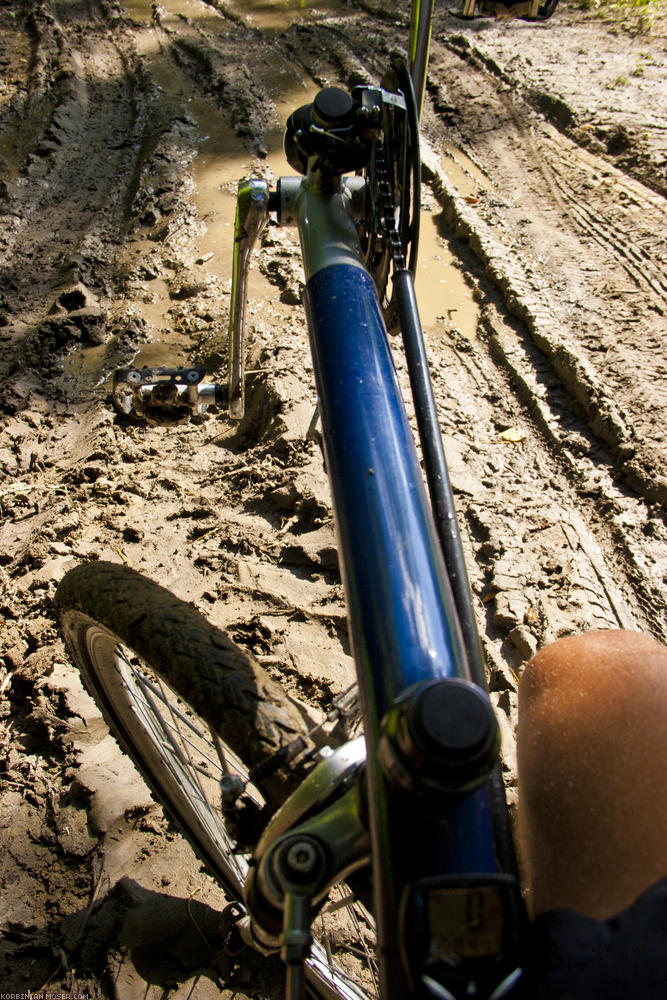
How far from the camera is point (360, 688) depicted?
82 centimetres

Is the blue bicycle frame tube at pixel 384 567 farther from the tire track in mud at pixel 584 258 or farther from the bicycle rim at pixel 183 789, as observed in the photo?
the tire track in mud at pixel 584 258

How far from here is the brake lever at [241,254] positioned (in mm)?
1743

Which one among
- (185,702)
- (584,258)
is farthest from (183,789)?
(584,258)

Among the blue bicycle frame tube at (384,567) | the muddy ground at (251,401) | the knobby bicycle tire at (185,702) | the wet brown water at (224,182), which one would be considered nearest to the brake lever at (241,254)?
the blue bicycle frame tube at (384,567)

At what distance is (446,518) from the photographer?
112cm

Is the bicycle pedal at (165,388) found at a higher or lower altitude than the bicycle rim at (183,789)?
higher

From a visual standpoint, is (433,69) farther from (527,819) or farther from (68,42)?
(527,819)

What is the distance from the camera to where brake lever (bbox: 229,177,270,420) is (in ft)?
5.72

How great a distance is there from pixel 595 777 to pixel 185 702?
2.27ft

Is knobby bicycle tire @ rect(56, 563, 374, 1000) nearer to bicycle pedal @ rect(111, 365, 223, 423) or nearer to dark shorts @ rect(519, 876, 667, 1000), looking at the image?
dark shorts @ rect(519, 876, 667, 1000)

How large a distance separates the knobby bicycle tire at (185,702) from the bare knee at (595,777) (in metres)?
0.37

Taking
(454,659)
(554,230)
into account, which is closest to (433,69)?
(554,230)

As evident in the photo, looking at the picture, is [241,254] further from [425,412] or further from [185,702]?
[185,702]

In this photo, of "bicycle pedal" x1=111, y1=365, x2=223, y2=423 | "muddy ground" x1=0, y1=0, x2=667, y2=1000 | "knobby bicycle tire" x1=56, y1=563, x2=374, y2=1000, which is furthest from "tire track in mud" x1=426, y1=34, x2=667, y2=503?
"knobby bicycle tire" x1=56, y1=563, x2=374, y2=1000
